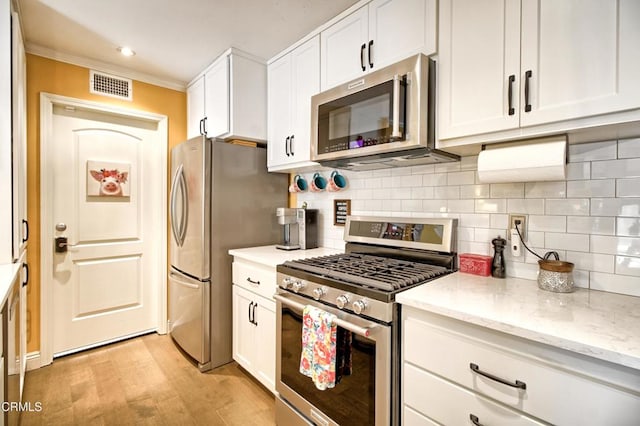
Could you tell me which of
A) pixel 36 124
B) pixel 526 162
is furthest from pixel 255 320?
pixel 36 124

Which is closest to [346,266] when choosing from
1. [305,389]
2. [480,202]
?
[305,389]

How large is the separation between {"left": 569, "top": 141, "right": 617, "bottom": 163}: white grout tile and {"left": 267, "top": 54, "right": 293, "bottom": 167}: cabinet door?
5.32 ft

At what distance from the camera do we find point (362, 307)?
4.16 ft

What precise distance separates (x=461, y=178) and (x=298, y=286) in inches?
40.9

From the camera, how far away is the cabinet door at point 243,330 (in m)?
2.11

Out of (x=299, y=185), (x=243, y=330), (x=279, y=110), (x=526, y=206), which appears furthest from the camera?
(x=299, y=185)

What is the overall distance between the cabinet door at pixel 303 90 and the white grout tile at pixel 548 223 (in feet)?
4.26

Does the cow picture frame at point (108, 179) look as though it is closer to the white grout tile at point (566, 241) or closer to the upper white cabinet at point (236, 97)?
the upper white cabinet at point (236, 97)

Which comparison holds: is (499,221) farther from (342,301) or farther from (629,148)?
(342,301)

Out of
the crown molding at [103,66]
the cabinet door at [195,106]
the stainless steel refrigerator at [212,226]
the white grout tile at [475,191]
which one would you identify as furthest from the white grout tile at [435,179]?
the crown molding at [103,66]

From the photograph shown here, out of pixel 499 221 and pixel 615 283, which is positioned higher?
pixel 499 221

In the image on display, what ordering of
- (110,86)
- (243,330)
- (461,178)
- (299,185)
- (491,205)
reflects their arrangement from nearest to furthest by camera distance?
(491,205)
(461,178)
(243,330)
(299,185)
(110,86)

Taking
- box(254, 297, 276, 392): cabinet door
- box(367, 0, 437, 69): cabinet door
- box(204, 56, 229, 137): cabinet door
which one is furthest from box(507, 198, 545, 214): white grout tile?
box(204, 56, 229, 137): cabinet door

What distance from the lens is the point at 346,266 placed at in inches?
64.0
